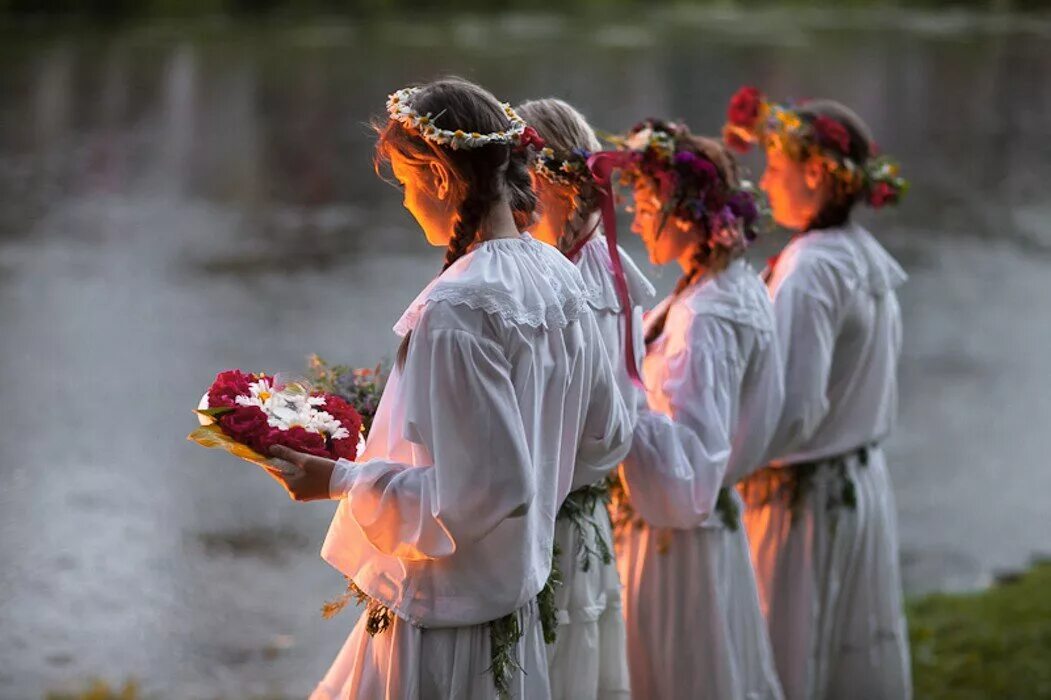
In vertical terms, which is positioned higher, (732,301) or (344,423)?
(732,301)

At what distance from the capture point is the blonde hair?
4.01 meters

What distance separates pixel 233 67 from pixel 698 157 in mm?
17403

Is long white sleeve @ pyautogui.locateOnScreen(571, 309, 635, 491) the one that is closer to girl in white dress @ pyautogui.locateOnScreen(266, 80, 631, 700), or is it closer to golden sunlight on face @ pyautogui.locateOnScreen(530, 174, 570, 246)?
girl in white dress @ pyautogui.locateOnScreen(266, 80, 631, 700)

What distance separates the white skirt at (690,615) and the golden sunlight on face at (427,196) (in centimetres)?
164

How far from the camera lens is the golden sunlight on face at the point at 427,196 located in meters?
3.21

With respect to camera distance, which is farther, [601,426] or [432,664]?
[601,426]

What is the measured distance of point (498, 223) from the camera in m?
3.23

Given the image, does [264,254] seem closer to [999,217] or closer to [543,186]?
[999,217]

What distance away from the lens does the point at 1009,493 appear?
31.2ft

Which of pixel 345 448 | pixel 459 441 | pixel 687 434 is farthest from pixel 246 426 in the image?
pixel 687 434

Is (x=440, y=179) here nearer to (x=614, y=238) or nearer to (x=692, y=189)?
(x=614, y=238)

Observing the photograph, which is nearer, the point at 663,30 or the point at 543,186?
the point at 543,186

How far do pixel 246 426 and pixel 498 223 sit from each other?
66cm

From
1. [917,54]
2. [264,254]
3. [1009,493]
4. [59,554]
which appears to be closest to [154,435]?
[59,554]
